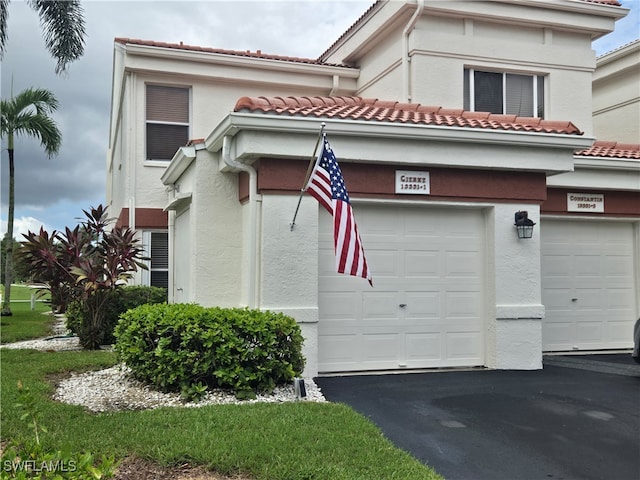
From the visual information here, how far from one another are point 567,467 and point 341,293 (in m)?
4.09

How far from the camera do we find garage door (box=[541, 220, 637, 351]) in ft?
35.3

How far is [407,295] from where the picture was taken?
8.85m

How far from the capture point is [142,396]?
677 cm

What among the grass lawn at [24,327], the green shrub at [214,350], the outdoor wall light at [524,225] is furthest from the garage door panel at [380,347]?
the grass lawn at [24,327]

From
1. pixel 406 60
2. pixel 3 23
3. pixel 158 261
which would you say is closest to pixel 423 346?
pixel 406 60

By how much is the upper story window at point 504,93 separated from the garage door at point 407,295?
181 inches

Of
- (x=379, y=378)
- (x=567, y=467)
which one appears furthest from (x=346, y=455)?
(x=379, y=378)

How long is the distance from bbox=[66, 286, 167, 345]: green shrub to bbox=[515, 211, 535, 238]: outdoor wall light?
685 cm

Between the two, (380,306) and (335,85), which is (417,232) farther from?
(335,85)

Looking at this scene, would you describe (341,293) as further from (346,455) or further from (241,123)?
(346,455)

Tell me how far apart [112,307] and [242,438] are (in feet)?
22.0

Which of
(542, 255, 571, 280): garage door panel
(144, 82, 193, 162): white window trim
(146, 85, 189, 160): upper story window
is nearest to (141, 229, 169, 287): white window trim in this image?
(144, 82, 193, 162): white window trim

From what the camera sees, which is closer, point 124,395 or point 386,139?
point 124,395

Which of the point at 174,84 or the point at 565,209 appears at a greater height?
the point at 174,84
